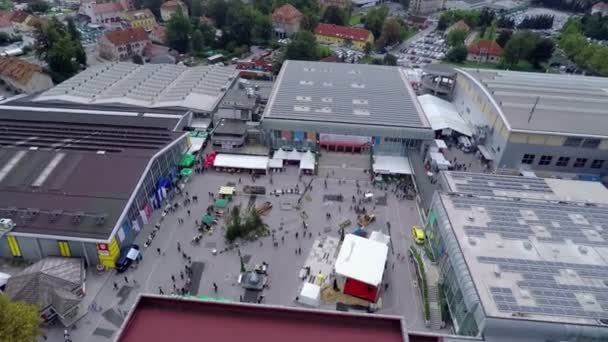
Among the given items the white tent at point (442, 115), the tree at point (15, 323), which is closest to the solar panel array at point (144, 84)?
the white tent at point (442, 115)

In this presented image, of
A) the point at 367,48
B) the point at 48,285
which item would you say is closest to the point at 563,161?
the point at 48,285

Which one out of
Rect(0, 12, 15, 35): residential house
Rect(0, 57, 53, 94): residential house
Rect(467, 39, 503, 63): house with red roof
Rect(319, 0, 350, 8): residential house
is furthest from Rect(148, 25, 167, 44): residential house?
Rect(467, 39, 503, 63): house with red roof

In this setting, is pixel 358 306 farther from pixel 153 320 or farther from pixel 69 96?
pixel 69 96

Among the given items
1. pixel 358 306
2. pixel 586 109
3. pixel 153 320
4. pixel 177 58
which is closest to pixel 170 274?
pixel 358 306

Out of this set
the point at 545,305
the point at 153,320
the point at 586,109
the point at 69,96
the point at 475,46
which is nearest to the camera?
the point at 153,320

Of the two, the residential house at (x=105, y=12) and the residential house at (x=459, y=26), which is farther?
the residential house at (x=105, y=12)

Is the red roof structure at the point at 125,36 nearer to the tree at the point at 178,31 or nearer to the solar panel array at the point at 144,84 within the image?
the tree at the point at 178,31
